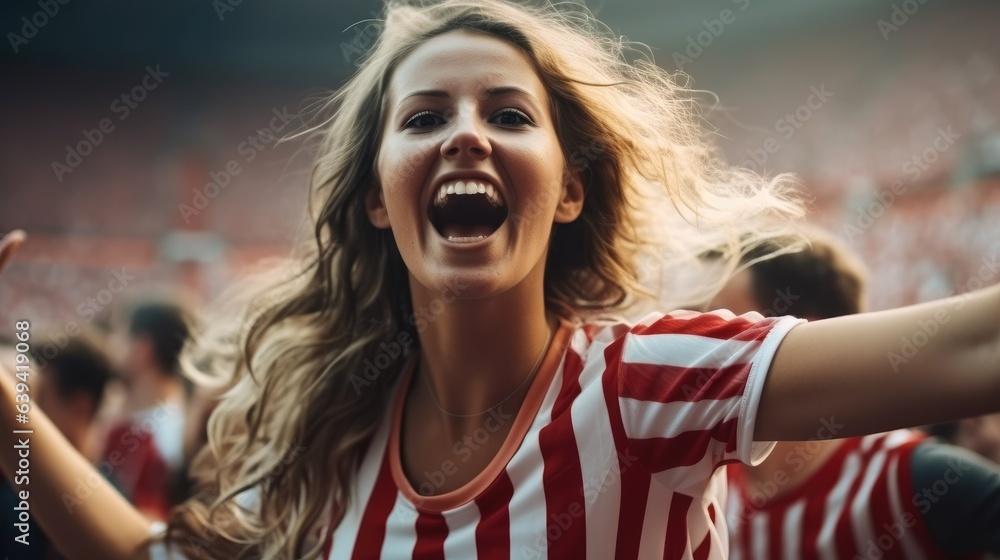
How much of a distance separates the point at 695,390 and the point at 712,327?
89 millimetres

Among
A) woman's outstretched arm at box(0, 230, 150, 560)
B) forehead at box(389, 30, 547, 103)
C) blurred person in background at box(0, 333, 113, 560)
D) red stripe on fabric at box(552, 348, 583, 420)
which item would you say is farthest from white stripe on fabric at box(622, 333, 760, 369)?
blurred person in background at box(0, 333, 113, 560)

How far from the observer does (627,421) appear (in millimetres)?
1084

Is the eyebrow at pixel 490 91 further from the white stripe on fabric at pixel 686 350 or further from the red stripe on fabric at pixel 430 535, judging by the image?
the red stripe on fabric at pixel 430 535

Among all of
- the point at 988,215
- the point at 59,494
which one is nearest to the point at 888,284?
the point at 988,215

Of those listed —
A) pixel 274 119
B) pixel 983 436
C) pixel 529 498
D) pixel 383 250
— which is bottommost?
pixel 529 498

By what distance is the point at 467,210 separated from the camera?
51.8 inches

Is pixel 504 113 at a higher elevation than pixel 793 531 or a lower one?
higher

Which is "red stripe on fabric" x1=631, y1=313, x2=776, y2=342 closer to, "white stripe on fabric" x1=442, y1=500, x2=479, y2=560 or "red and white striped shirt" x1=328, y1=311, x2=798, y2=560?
"red and white striped shirt" x1=328, y1=311, x2=798, y2=560

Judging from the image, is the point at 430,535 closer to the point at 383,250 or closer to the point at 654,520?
the point at 654,520

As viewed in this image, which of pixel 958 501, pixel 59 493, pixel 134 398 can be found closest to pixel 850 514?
pixel 958 501

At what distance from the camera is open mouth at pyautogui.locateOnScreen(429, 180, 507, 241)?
1201 mm

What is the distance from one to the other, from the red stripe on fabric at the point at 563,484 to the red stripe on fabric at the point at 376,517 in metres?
0.27

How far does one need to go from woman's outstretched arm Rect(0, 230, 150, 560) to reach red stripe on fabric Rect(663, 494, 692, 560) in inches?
36.9

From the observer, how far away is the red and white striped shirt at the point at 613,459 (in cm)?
101
